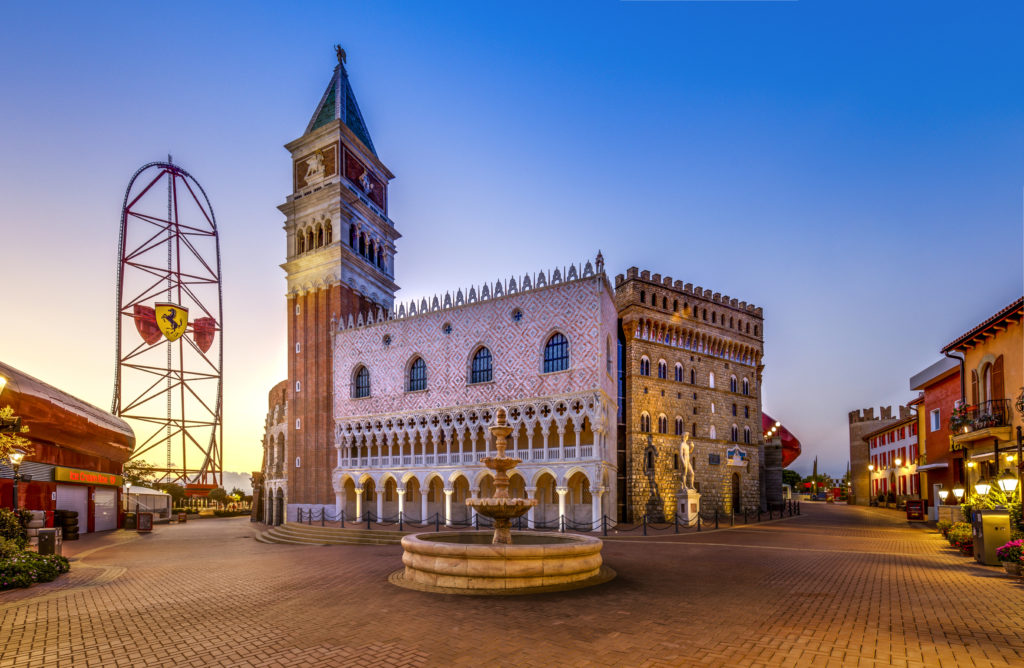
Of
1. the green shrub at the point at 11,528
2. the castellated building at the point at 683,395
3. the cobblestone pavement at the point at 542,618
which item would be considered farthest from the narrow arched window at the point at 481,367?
the green shrub at the point at 11,528

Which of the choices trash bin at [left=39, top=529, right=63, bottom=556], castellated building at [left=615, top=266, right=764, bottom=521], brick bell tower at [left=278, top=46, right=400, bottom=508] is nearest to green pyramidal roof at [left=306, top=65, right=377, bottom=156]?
brick bell tower at [left=278, top=46, right=400, bottom=508]

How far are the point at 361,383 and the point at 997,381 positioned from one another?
3451 cm

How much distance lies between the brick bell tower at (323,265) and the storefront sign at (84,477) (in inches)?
412

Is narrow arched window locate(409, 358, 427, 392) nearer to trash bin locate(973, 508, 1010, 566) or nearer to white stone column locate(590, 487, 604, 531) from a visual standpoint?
white stone column locate(590, 487, 604, 531)

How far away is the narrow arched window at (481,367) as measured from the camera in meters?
34.0

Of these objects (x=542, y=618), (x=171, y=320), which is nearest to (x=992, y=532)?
(x=542, y=618)

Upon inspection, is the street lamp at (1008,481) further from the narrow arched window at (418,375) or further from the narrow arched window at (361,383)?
the narrow arched window at (361,383)

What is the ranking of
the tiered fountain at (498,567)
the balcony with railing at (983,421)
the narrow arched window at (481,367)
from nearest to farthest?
1. the tiered fountain at (498,567)
2. the balcony with railing at (983,421)
3. the narrow arched window at (481,367)

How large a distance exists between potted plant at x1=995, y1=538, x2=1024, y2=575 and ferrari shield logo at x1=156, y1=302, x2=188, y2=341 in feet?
200

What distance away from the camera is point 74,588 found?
13.2 metres

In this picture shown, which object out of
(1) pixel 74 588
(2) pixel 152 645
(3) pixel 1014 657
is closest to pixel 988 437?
(3) pixel 1014 657

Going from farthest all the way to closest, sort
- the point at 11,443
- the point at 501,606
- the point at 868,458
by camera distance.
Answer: the point at 868,458
the point at 11,443
the point at 501,606

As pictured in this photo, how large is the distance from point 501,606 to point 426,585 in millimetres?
2312

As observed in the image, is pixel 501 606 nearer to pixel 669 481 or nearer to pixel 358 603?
pixel 358 603
